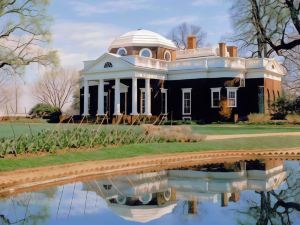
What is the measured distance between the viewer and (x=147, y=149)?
18.8 meters

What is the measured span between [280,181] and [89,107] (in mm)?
41153

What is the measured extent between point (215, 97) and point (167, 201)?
35.6 meters

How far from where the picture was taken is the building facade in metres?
44.6

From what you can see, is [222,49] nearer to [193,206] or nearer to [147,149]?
[147,149]

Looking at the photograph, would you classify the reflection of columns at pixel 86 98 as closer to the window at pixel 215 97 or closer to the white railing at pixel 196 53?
the white railing at pixel 196 53

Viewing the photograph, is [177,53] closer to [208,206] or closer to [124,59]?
[124,59]

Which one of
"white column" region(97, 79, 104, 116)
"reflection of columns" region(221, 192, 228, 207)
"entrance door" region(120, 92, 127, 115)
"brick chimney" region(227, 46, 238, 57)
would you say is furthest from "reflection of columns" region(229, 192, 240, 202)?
"brick chimney" region(227, 46, 238, 57)

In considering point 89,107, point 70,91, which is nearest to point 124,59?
point 89,107

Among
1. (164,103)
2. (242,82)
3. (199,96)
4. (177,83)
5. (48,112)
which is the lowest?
(48,112)

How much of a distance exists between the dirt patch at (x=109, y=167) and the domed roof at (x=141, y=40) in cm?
3162

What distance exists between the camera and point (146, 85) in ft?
153

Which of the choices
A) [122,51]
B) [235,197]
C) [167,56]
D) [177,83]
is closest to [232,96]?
[177,83]

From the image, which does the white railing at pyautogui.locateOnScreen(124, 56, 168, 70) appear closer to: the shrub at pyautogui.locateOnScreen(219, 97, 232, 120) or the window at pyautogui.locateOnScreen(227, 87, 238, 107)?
the window at pyautogui.locateOnScreen(227, 87, 238, 107)

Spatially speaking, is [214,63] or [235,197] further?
[214,63]
